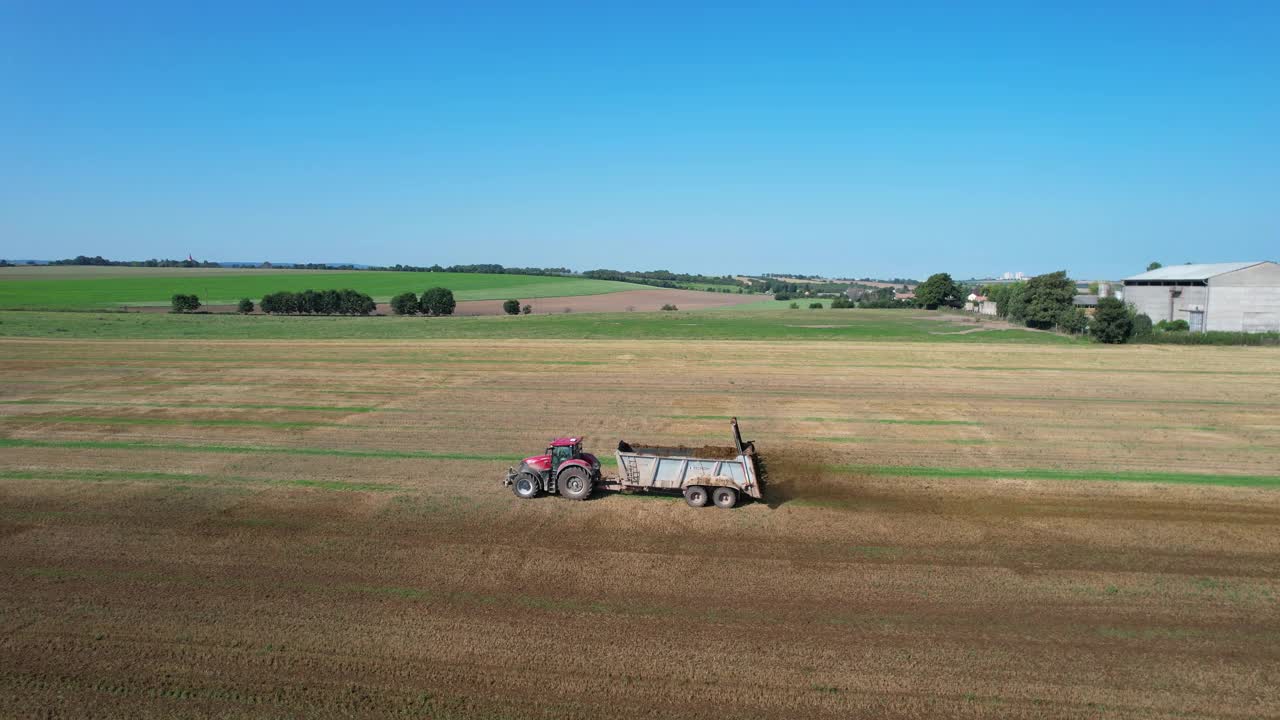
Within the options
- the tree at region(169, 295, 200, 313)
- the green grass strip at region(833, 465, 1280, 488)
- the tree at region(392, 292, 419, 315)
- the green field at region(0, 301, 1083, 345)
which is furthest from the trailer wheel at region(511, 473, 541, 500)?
the tree at region(169, 295, 200, 313)

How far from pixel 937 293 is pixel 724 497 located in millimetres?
114528

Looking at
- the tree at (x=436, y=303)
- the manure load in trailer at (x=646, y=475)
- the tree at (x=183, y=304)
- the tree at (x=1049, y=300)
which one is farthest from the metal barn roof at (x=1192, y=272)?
the tree at (x=183, y=304)

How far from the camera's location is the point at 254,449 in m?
22.3

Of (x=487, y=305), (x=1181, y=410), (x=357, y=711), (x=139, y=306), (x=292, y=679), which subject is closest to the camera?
(x=357, y=711)

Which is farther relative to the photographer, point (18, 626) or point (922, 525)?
point (922, 525)

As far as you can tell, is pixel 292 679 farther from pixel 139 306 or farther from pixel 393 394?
pixel 139 306

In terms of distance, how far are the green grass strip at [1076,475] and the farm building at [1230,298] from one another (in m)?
57.7

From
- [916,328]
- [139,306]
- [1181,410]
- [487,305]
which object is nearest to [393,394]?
[1181,410]

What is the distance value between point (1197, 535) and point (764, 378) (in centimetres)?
2233

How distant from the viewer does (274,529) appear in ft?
51.0

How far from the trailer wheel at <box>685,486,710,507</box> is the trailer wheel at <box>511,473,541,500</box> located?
3929 millimetres

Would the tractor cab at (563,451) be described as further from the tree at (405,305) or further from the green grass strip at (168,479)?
the tree at (405,305)

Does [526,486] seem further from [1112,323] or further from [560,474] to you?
[1112,323]

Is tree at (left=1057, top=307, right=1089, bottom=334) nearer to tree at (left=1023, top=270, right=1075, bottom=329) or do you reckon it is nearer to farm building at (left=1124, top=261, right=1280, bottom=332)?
tree at (left=1023, top=270, right=1075, bottom=329)
